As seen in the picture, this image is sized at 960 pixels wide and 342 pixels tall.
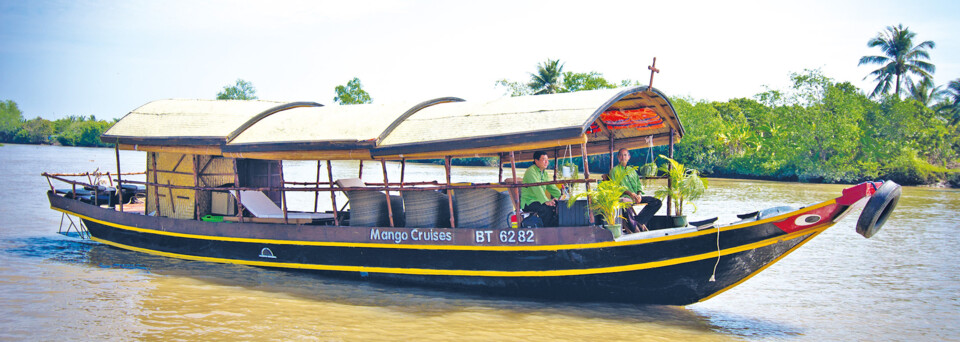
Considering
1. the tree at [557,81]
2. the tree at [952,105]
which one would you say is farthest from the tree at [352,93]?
the tree at [952,105]

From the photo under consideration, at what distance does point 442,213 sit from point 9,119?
3943 inches

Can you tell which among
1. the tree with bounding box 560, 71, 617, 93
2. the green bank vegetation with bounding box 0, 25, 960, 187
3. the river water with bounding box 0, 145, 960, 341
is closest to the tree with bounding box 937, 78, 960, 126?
the green bank vegetation with bounding box 0, 25, 960, 187

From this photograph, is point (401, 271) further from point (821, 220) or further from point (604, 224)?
point (821, 220)

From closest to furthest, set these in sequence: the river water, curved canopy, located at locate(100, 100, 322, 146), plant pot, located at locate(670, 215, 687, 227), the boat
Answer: the river water, the boat, plant pot, located at locate(670, 215, 687, 227), curved canopy, located at locate(100, 100, 322, 146)

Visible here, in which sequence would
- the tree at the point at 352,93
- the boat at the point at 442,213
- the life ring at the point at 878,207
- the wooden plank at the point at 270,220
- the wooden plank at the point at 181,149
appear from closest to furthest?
1. the life ring at the point at 878,207
2. the boat at the point at 442,213
3. the wooden plank at the point at 181,149
4. the wooden plank at the point at 270,220
5. the tree at the point at 352,93

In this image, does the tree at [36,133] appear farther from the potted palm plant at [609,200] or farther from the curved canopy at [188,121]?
the potted palm plant at [609,200]

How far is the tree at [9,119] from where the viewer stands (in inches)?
3088

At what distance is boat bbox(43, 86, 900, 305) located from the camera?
662 centimetres

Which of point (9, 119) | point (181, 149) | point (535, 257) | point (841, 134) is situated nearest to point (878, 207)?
point (535, 257)

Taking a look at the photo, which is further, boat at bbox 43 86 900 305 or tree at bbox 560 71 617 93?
tree at bbox 560 71 617 93

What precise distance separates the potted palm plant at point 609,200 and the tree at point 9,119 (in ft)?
301

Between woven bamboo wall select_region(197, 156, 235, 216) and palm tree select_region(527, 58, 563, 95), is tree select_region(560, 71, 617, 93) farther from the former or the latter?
woven bamboo wall select_region(197, 156, 235, 216)

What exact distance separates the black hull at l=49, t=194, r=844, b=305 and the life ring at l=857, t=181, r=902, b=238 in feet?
0.88

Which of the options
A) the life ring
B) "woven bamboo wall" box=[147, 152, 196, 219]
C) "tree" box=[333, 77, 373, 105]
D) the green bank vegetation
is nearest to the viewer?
the life ring
